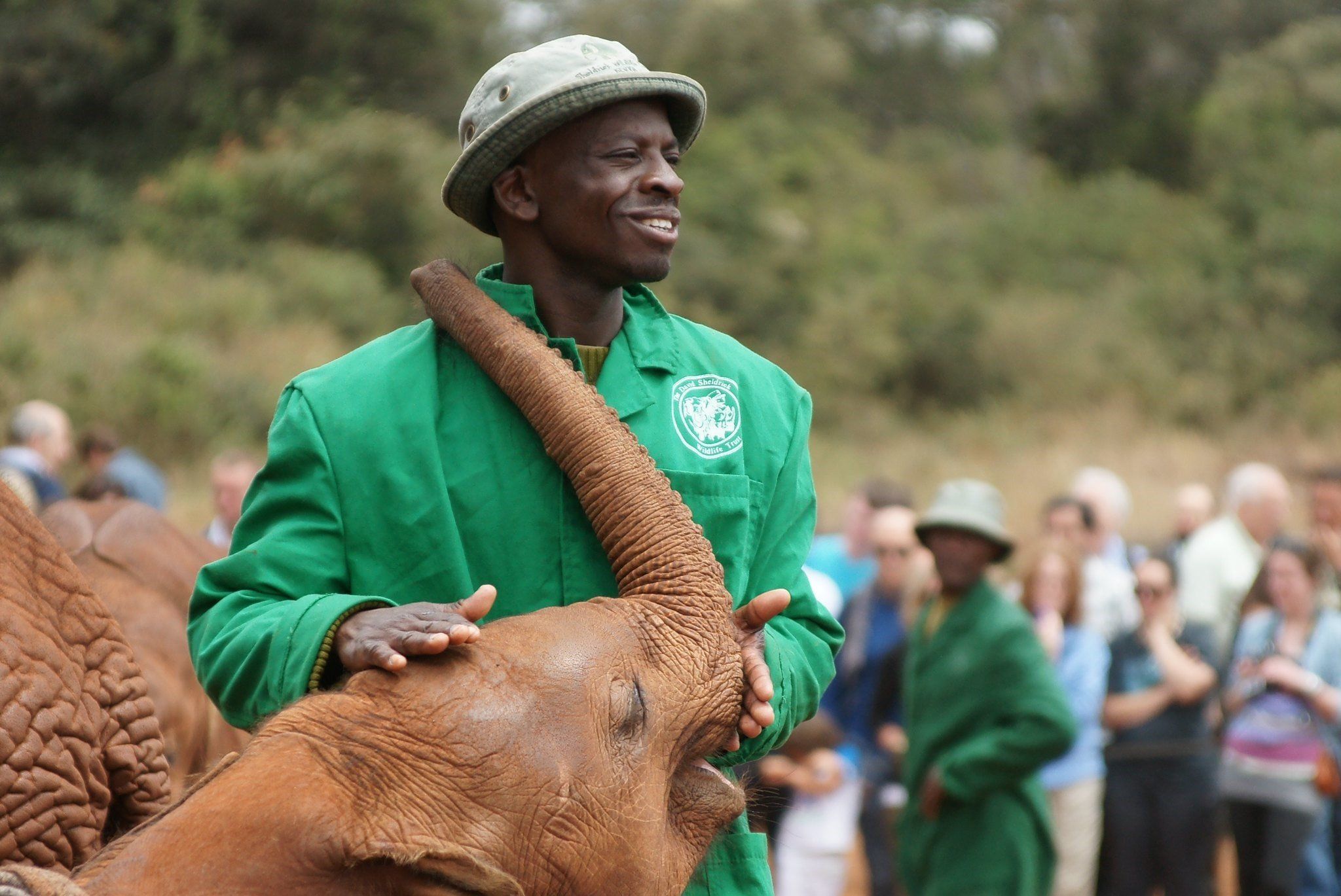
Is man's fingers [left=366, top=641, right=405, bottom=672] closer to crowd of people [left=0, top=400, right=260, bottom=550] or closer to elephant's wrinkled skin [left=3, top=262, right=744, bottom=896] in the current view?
elephant's wrinkled skin [left=3, top=262, right=744, bottom=896]

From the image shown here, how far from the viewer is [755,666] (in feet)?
7.36

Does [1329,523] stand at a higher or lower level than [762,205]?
lower

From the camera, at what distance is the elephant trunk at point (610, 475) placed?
7.27ft

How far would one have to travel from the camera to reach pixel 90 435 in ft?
30.2

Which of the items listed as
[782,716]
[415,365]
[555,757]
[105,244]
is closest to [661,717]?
[555,757]

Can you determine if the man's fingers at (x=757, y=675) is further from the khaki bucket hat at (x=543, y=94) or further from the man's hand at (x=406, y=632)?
the khaki bucket hat at (x=543, y=94)

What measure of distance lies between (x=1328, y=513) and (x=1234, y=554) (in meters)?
0.94

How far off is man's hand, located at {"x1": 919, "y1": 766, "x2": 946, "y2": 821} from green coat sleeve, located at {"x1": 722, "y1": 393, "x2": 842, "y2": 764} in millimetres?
3720

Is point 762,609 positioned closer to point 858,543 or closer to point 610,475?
point 610,475

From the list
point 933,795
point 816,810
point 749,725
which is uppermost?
point 749,725

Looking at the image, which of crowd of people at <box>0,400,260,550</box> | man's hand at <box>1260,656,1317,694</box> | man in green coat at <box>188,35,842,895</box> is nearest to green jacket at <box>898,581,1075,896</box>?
man's hand at <box>1260,656,1317,694</box>

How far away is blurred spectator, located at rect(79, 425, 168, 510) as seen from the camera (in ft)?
25.1

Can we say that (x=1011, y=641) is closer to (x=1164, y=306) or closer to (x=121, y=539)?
(x=121, y=539)

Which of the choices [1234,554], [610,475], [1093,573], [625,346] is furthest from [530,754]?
[1234,554]
